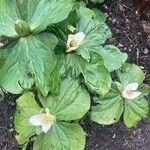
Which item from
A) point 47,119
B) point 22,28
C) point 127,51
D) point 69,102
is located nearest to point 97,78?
point 69,102

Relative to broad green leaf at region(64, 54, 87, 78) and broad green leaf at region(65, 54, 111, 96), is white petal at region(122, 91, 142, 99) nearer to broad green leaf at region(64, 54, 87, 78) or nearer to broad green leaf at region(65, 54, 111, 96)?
broad green leaf at region(65, 54, 111, 96)

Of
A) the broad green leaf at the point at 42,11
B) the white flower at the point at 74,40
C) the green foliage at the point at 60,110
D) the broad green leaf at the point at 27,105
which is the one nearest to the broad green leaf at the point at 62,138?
the green foliage at the point at 60,110

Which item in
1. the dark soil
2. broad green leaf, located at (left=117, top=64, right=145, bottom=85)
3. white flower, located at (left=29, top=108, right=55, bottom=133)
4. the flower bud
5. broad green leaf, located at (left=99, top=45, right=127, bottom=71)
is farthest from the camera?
the dark soil

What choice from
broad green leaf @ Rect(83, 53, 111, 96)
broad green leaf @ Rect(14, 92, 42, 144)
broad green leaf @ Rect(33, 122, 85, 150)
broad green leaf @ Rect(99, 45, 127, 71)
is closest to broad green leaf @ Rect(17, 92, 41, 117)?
broad green leaf @ Rect(14, 92, 42, 144)

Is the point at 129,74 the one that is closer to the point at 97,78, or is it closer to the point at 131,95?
the point at 131,95

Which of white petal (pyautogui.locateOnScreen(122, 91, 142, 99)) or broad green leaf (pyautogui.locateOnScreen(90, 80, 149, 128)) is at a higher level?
white petal (pyautogui.locateOnScreen(122, 91, 142, 99))

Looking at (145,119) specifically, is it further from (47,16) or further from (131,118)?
(47,16)

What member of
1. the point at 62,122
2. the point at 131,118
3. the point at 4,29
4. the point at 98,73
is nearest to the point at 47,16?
the point at 4,29
